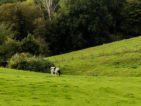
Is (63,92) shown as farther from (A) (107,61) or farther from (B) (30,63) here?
(A) (107,61)

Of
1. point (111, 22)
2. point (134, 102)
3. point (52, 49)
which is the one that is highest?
point (111, 22)

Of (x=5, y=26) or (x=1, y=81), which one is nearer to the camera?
(x=1, y=81)

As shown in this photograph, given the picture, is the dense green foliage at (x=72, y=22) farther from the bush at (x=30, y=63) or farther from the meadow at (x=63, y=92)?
the meadow at (x=63, y=92)

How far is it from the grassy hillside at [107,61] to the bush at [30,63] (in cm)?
326

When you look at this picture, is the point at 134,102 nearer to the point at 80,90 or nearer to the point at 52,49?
the point at 80,90

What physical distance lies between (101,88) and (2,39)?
48280 mm

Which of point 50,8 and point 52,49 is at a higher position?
point 50,8

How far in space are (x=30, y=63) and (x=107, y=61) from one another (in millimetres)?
12126

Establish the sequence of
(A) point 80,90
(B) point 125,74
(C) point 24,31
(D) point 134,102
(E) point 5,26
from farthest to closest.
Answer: (C) point 24,31
(E) point 5,26
(B) point 125,74
(A) point 80,90
(D) point 134,102

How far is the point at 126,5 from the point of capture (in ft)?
361

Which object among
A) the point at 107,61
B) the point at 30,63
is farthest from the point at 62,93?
the point at 107,61

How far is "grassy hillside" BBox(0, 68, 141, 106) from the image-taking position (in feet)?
102

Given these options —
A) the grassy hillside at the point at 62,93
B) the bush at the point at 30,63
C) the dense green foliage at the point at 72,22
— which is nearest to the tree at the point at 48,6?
the dense green foliage at the point at 72,22

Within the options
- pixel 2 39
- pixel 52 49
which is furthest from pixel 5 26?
pixel 52 49
